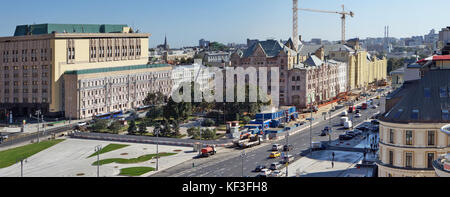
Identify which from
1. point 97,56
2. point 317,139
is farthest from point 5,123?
point 317,139

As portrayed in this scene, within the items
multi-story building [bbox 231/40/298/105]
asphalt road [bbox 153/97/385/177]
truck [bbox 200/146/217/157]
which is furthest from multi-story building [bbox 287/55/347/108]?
truck [bbox 200/146/217/157]

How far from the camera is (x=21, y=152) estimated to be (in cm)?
7719

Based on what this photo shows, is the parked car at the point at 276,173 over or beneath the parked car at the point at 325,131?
beneath

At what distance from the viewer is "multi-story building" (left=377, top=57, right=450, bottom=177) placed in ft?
135

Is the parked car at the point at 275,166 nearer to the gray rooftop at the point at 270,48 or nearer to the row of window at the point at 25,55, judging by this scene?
the gray rooftop at the point at 270,48

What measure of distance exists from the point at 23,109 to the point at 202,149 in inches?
2440

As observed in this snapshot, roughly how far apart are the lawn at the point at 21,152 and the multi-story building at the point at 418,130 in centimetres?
5119

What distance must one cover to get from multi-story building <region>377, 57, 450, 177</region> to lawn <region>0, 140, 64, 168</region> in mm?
51192

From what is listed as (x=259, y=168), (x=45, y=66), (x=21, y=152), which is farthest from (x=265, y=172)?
(x=45, y=66)

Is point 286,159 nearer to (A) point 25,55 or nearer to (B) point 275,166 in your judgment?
(B) point 275,166

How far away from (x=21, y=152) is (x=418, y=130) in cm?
5969

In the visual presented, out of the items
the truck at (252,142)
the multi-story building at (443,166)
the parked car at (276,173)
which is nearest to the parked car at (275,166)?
the parked car at (276,173)

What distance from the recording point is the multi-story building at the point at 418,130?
135 feet
